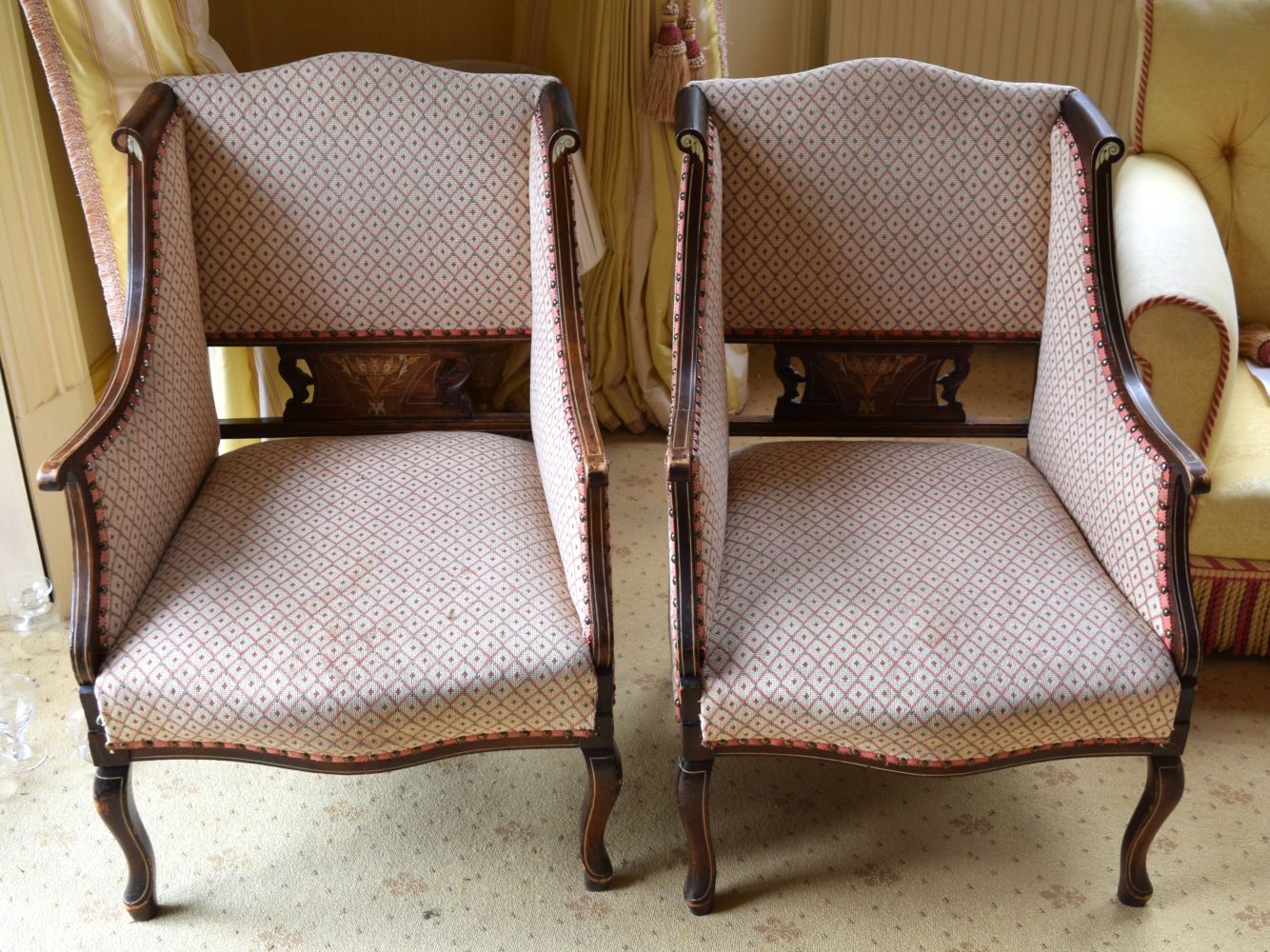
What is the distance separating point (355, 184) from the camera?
5.17 feet

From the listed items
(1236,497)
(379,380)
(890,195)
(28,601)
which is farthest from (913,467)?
(28,601)

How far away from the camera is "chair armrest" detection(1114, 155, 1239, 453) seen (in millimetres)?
1592

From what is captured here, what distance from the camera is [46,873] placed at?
1.53 meters

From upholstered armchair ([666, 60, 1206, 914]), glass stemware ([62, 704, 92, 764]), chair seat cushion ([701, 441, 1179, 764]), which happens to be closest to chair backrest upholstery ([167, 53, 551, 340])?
upholstered armchair ([666, 60, 1206, 914])

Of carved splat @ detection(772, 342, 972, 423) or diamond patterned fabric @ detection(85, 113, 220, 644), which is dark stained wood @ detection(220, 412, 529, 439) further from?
carved splat @ detection(772, 342, 972, 423)

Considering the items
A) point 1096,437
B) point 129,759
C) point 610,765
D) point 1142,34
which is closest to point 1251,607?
point 1096,437

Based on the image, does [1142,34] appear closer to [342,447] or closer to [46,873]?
[342,447]

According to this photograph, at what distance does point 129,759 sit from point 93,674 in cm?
11

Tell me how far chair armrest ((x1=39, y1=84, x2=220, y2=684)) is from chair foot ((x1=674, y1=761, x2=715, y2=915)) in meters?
0.63

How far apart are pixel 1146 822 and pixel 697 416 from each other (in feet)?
2.27

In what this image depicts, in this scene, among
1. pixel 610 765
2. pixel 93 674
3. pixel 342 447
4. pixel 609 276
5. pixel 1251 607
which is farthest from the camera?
pixel 609 276

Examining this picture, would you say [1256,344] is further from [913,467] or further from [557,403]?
[557,403]

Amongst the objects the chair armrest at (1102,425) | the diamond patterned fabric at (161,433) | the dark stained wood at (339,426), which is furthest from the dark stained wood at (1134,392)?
the diamond patterned fabric at (161,433)

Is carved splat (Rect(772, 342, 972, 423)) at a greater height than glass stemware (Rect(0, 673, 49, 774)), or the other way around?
carved splat (Rect(772, 342, 972, 423))
